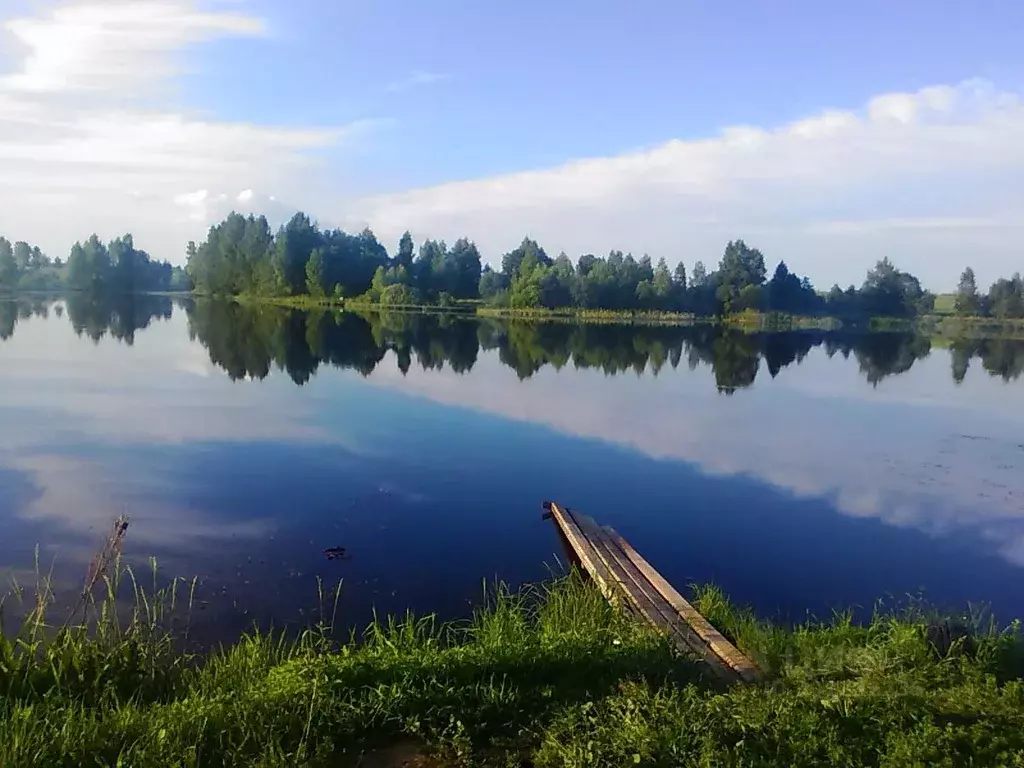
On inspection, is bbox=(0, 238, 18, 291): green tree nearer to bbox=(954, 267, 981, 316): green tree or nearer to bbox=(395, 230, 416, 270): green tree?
bbox=(395, 230, 416, 270): green tree

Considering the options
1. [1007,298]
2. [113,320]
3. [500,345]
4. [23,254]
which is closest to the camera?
[500,345]

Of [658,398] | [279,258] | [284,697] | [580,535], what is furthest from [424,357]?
[279,258]

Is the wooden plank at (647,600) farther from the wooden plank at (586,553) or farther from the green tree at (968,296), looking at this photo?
the green tree at (968,296)

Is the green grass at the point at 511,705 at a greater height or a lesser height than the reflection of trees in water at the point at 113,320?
lesser

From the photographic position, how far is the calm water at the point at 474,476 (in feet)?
38.9

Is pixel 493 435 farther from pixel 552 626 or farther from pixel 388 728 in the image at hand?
pixel 388 728

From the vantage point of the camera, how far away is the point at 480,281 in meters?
109

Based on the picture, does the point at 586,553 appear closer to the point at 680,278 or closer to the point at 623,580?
the point at 623,580

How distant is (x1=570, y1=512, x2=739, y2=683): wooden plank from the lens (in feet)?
25.9

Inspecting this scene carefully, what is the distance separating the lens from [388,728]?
18.2ft

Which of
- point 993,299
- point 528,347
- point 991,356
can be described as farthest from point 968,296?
point 528,347

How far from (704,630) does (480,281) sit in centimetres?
10218

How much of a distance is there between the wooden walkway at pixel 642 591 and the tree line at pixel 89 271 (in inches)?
4567

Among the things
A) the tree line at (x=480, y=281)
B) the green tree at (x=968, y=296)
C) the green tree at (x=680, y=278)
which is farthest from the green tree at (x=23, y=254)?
the green tree at (x=968, y=296)
